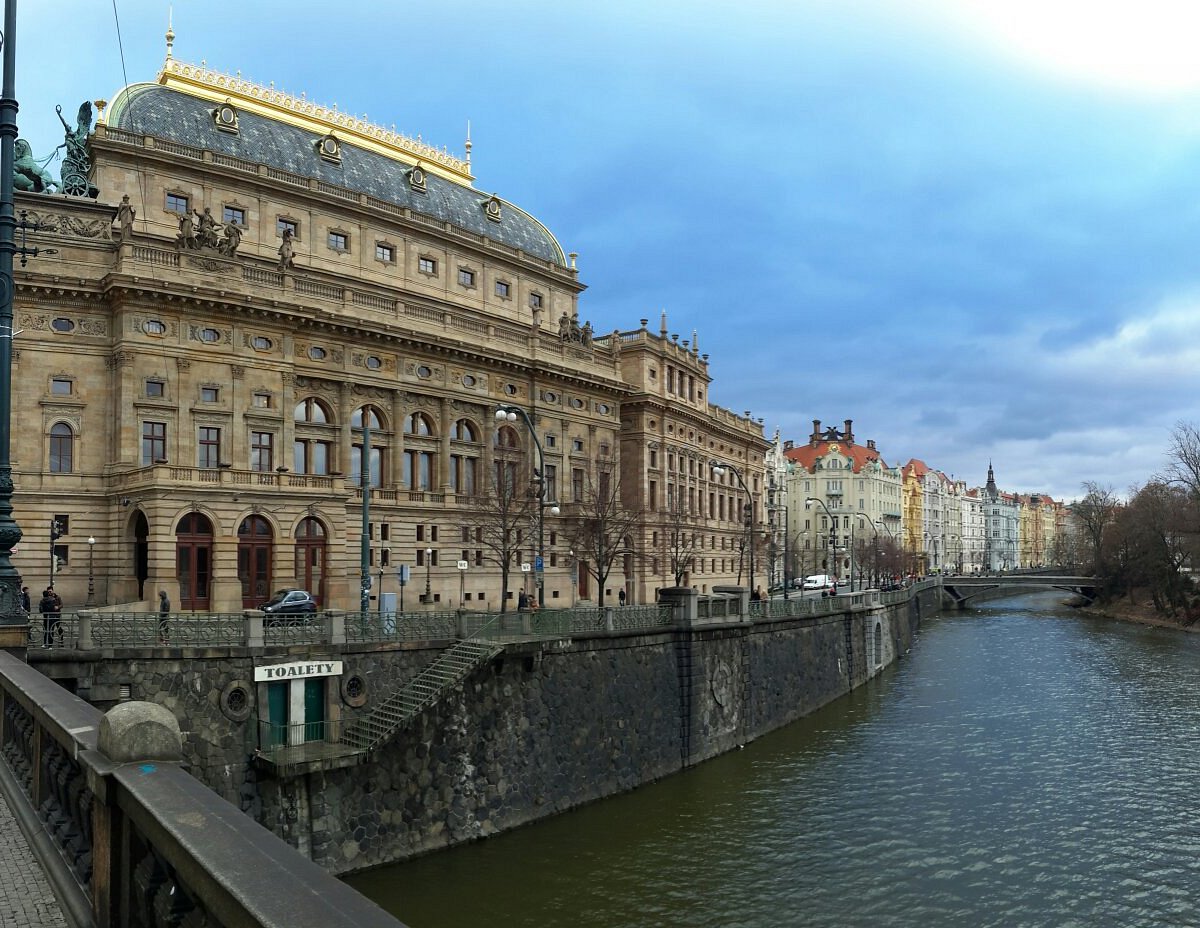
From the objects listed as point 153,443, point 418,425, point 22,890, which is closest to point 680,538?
point 418,425

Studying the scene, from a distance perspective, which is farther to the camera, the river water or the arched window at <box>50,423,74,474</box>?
the arched window at <box>50,423,74,474</box>

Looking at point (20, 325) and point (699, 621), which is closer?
point (699, 621)

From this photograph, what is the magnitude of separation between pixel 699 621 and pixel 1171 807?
16.7 metres

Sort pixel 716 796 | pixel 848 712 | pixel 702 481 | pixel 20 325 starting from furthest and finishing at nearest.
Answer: pixel 702 481 → pixel 848 712 → pixel 20 325 → pixel 716 796

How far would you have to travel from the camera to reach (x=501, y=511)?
168ft

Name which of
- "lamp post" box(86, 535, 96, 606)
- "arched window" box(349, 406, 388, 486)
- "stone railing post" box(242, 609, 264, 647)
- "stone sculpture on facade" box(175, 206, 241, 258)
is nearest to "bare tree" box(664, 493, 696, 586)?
"arched window" box(349, 406, 388, 486)

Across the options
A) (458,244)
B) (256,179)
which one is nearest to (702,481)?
(458,244)

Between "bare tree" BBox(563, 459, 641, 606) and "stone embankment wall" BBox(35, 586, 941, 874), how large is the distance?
14297 mm

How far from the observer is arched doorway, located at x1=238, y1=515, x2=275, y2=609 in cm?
4412

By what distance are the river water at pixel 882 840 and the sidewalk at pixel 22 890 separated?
14.8 m

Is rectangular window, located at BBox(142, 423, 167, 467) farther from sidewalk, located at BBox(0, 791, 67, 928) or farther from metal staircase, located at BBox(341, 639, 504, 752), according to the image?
sidewalk, located at BBox(0, 791, 67, 928)

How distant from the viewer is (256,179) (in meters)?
52.8

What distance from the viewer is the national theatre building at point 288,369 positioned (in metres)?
42.2

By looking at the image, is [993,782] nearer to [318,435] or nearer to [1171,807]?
[1171,807]
